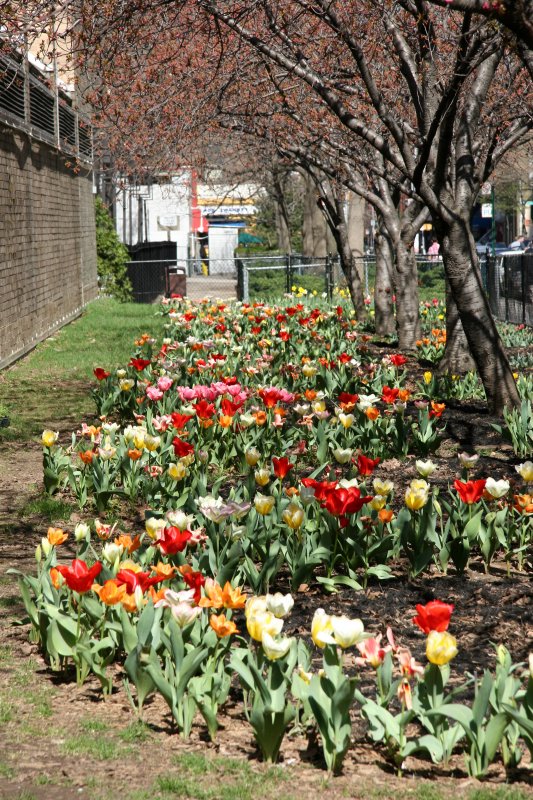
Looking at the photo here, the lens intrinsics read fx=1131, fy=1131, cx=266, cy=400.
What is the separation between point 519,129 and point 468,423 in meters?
3.94

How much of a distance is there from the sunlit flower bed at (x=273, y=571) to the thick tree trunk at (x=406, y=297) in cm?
563

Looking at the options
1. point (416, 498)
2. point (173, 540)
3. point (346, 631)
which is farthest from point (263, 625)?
point (416, 498)

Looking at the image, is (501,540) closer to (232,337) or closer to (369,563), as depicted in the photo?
(369,563)

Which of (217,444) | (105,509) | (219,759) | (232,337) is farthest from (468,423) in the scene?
(219,759)

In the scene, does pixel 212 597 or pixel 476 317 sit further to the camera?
pixel 476 317

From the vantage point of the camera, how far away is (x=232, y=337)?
13289mm

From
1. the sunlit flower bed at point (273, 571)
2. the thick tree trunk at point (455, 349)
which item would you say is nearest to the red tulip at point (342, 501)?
the sunlit flower bed at point (273, 571)

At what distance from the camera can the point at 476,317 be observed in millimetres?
8992

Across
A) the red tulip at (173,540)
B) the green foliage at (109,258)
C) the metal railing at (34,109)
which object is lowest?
the red tulip at (173,540)

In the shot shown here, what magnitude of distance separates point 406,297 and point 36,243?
5.83 meters

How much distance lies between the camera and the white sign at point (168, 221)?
1920 inches

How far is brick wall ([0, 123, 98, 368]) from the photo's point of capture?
13.9 m

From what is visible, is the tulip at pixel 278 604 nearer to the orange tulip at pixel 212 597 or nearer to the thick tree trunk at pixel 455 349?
the orange tulip at pixel 212 597

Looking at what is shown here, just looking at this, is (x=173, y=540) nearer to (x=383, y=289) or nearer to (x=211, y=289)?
(x=383, y=289)
